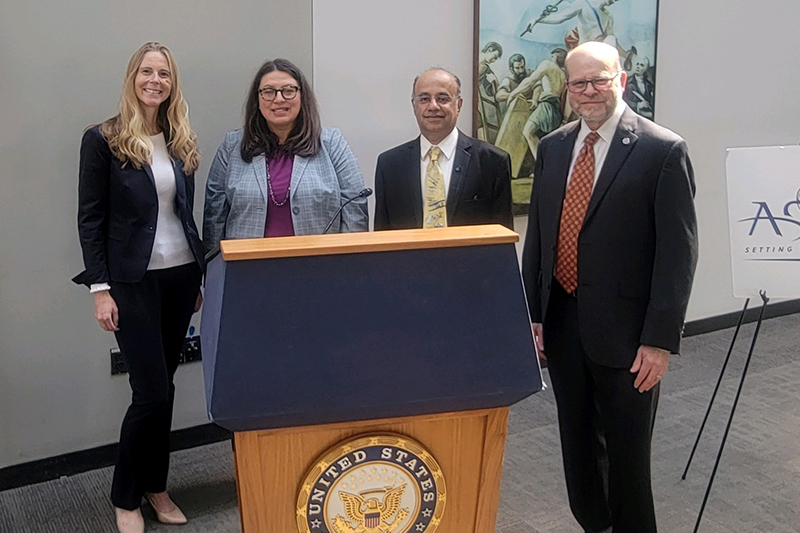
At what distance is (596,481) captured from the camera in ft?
7.78

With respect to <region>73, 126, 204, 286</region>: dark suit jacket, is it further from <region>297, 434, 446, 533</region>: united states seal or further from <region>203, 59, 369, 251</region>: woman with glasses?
<region>297, 434, 446, 533</region>: united states seal

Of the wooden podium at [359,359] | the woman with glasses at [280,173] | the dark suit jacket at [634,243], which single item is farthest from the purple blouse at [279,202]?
the wooden podium at [359,359]

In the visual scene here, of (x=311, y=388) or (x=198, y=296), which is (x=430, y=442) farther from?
(x=198, y=296)

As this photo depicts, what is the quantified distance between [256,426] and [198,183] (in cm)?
224

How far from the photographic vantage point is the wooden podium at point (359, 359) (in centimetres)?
102

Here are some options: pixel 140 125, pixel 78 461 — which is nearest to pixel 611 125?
pixel 140 125

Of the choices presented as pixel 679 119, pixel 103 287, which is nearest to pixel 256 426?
pixel 103 287

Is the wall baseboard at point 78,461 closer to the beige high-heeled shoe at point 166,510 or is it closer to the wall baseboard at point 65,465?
the wall baseboard at point 65,465

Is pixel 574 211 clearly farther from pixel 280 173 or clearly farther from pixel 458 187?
pixel 280 173

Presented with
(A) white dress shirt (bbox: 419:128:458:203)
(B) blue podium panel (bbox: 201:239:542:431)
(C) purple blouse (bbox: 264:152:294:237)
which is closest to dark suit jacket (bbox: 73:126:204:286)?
(C) purple blouse (bbox: 264:152:294:237)

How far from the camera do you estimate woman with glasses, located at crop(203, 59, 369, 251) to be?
8.23 feet

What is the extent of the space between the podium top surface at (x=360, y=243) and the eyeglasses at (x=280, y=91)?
4.94 ft

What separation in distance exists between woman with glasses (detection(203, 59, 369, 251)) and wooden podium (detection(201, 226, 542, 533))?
1336mm

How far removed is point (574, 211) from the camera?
6.91 feet
